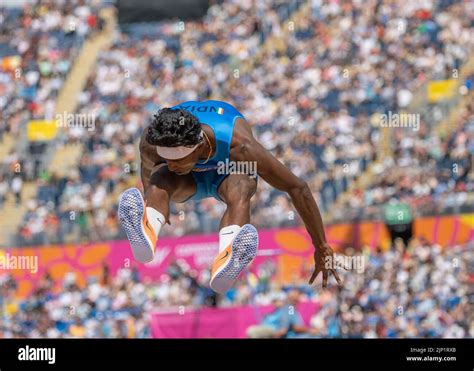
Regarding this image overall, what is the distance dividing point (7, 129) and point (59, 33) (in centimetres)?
292

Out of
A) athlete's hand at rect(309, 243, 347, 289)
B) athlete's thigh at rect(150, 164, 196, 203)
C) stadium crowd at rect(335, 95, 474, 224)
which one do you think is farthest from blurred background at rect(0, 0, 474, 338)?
athlete's thigh at rect(150, 164, 196, 203)

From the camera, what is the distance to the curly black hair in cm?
757

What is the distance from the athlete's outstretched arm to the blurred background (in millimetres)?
5951

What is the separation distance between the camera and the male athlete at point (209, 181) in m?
7.57

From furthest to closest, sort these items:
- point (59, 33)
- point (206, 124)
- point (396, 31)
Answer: point (59, 33) < point (396, 31) < point (206, 124)

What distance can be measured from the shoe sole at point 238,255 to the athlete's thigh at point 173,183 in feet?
3.24

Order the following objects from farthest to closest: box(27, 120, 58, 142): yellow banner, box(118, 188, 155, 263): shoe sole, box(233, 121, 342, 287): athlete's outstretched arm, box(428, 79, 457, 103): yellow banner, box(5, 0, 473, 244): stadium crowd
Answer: box(27, 120, 58, 142): yellow banner < box(428, 79, 457, 103): yellow banner < box(5, 0, 473, 244): stadium crowd < box(233, 121, 342, 287): athlete's outstretched arm < box(118, 188, 155, 263): shoe sole

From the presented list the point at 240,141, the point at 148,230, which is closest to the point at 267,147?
the point at 240,141

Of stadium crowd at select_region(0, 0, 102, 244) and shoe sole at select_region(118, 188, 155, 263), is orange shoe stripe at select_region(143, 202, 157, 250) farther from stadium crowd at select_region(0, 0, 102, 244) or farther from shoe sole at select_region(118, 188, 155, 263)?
stadium crowd at select_region(0, 0, 102, 244)

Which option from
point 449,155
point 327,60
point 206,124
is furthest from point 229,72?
point 206,124

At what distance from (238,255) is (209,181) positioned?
115cm

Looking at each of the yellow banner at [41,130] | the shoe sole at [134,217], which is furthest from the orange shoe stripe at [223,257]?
the yellow banner at [41,130]
